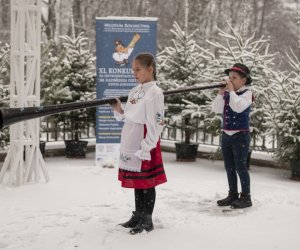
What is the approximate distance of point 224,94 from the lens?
524cm

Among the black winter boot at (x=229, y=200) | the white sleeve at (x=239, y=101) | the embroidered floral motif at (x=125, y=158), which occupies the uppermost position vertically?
the white sleeve at (x=239, y=101)

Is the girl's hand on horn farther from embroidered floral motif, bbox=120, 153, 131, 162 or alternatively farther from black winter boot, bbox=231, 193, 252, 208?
black winter boot, bbox=231, 193, 252, 208

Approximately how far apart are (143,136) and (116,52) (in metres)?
4.25

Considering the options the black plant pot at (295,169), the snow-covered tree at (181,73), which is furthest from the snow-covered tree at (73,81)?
the black plant pot at (295,169)

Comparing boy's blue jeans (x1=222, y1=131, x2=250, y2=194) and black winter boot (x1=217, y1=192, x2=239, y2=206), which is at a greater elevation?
boy's blue jeans (x1=222, y1=131, x2=250, y2=194)

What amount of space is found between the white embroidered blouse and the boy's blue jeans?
1.45m

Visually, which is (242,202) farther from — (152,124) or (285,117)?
(285,117)

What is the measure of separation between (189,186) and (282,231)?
226 cm

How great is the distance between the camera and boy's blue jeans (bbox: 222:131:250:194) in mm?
5180

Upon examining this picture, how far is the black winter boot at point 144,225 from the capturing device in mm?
4152

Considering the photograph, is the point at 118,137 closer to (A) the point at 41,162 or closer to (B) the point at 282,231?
(A) the point at 41,162

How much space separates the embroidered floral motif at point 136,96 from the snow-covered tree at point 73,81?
4987mm

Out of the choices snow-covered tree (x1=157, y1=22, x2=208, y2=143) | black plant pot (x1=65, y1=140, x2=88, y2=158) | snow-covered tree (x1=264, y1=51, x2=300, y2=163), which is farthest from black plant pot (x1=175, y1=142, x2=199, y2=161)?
black plant pot (x1=65, y1=140, x2=88, y2=158)

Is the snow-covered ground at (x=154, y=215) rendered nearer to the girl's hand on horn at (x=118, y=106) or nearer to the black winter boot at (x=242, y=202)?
the black winter boot at (x=242, y=202)
